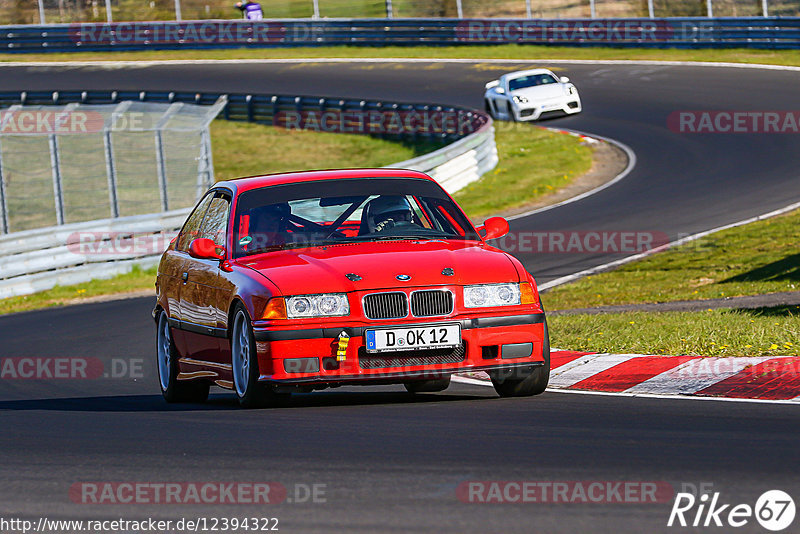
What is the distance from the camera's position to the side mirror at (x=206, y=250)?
27.5 ft

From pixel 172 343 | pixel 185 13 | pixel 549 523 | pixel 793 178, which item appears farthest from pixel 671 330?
pixel 185 13

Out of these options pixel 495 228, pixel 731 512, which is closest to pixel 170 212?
pixel 495 228

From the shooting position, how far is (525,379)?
26.0ft

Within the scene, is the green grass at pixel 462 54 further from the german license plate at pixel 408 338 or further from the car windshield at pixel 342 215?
the german license plate at pixel 408 338

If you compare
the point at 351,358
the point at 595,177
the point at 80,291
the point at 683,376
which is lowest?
the point at 80,291

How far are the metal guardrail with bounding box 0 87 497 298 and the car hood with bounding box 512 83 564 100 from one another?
6.09ft

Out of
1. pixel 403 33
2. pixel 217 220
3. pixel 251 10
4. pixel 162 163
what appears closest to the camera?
pixel 217 220

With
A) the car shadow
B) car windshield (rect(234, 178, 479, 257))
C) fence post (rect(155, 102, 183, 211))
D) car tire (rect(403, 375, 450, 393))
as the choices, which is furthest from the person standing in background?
car tire (rect(403, 375, 450, 393))

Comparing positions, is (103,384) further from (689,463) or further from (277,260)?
(689,463)

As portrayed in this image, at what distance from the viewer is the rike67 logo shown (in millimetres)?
4473

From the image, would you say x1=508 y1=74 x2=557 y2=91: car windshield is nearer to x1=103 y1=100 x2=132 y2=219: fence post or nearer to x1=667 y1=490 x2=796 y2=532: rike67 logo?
x1=103 y1=100 x2=132 y2=219: fence post

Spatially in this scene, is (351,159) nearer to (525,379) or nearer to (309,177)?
(309,177)

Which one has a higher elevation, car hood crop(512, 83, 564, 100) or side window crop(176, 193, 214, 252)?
side window crop(176, 193, 214, 252)

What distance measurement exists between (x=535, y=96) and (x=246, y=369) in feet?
87.4
